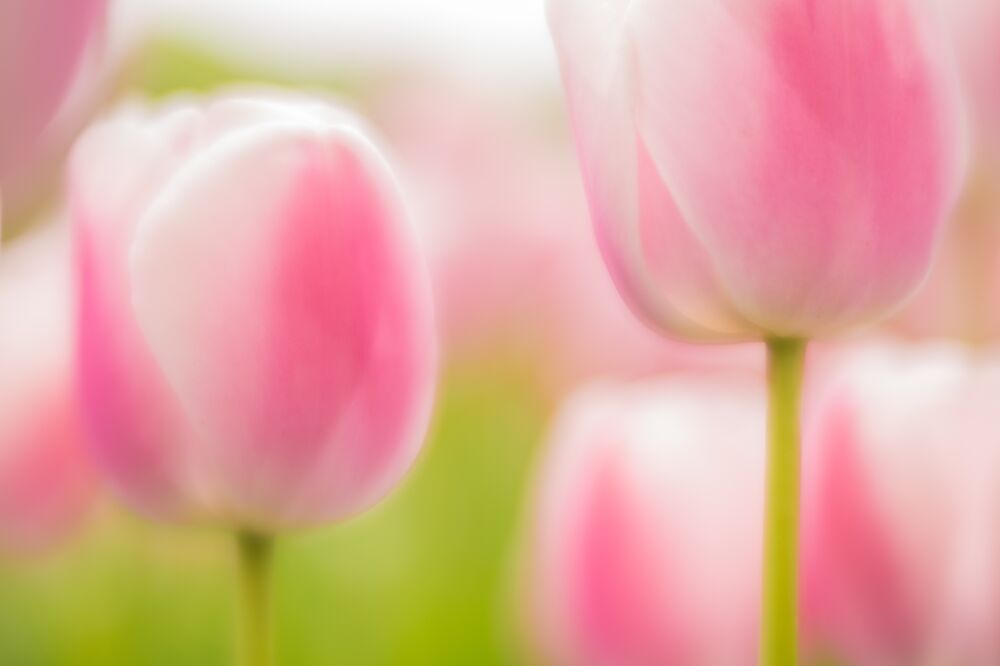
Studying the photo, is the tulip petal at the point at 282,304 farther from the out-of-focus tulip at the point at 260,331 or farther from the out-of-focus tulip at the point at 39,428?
the out-of-focus tulip at the point at 39,428

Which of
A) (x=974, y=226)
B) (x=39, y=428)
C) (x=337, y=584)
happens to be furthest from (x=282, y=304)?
(x=337, y=584)

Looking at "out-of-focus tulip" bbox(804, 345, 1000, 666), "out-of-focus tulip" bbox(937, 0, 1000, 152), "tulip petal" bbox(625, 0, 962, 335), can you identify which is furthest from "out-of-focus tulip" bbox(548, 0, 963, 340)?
"out-of-focus tulip" bbox(937, 0, 1000, 152)

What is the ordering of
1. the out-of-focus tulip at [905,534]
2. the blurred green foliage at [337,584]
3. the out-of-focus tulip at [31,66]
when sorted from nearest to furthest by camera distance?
the out-of-focus tulip at [31,66], the out-of-focus tulip at [905,534], the blurred green foliage at [337,584]

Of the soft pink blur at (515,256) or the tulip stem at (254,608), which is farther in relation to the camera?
the soft pink blur at (515,256)

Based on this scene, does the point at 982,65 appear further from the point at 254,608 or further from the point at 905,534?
the point at 254,608

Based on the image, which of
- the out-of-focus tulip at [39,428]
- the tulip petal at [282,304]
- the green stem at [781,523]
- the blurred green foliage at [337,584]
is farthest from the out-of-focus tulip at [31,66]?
the blurred green foliage at [337,584]

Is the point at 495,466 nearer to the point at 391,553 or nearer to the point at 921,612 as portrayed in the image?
the point at 391,553
